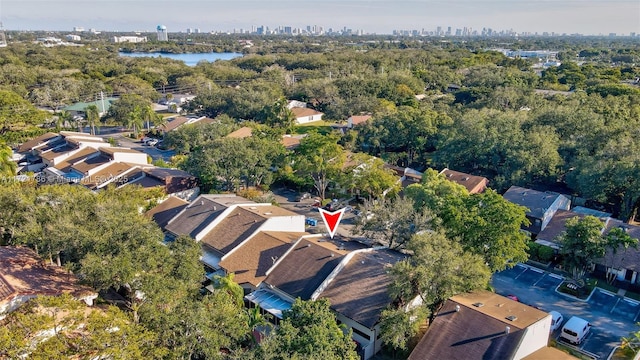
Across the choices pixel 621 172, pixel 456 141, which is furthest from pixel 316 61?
pixel 621 172

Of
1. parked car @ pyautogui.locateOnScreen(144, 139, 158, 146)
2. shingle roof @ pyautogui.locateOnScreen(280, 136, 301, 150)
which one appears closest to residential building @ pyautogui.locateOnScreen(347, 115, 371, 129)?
shingle roof @ pyautogui.locateOnScreen(280, 136, 301, 150)

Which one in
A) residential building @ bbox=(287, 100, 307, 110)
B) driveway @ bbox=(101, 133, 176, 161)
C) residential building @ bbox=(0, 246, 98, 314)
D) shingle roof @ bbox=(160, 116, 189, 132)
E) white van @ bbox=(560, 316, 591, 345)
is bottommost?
white van @ bbox=(560, 316, 591, 345)

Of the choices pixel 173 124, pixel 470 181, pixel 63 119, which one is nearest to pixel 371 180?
pixel 470 181

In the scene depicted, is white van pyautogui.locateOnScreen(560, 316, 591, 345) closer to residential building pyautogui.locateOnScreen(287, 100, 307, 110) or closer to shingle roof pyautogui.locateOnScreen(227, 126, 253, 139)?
shingle roof pyautogui.locateOnScreen(227, 126, 253, 139)

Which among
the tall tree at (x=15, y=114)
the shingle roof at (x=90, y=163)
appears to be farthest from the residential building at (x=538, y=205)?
the tall tree at (x=15, y=114)

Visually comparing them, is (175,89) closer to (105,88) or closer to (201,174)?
(105,88)

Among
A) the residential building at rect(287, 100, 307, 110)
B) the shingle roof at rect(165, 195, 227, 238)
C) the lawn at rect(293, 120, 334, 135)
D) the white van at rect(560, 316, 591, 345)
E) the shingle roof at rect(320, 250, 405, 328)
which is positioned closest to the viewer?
the shingle roof at rect(320, 250, 405, 328)

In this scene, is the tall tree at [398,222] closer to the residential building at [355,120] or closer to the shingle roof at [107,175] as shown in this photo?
the shingle roof at [107,175]
